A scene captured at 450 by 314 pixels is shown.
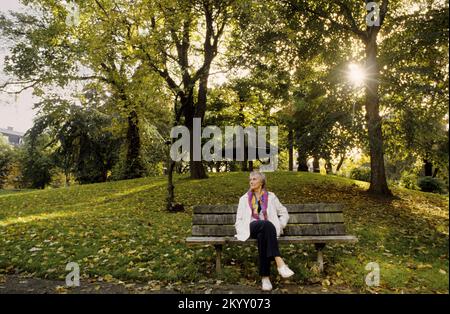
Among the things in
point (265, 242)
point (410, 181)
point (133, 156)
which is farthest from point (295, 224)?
point (133, 156)

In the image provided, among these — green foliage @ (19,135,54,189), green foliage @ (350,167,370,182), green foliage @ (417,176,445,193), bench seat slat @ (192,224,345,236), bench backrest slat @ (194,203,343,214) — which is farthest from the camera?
green foliage @ (19,135,54,189)

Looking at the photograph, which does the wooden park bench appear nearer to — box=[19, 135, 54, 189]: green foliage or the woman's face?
the woman's face

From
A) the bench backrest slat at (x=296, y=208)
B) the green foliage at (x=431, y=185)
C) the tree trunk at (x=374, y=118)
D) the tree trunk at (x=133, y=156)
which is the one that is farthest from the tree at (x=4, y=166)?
the bench backrest slat at (x=296, y=208)

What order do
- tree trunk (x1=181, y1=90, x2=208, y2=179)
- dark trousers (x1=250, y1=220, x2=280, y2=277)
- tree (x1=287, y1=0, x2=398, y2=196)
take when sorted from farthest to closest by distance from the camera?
tree trunk (x1=181, y1=90, x2=208, y2=179)
tree (x1=287, y1=0, x2=398, y2=196)
dark trousers (x1=250, y1=220, x2=280, y2=277)

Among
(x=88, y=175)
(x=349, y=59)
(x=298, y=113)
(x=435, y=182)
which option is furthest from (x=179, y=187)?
(x=88, y=175)

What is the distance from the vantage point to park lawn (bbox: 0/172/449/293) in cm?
585

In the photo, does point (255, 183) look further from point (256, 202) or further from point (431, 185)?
point (431, 185)

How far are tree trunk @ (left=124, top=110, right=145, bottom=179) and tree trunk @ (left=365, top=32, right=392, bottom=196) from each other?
1545 cm

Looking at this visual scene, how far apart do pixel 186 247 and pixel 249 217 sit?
2135 mm

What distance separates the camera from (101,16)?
15.6 meters

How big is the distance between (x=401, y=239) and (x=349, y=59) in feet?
28.6

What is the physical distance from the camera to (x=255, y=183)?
19.7ft

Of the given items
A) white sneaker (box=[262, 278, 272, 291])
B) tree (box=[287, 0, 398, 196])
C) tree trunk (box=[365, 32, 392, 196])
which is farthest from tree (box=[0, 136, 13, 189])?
white sneaker (box=[262, 278, 272, 291])

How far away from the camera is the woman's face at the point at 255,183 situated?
19.7 ft
